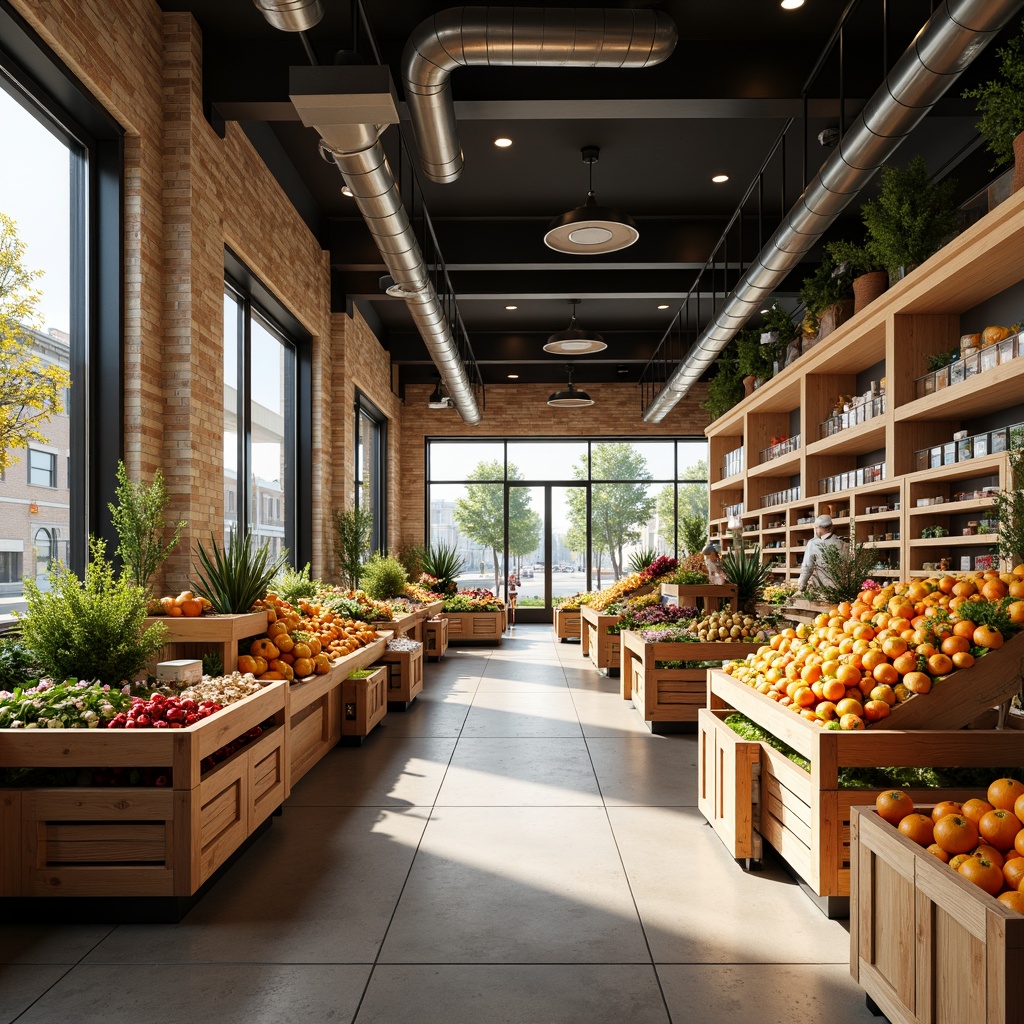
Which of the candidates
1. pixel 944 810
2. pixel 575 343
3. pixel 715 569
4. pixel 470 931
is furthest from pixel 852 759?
pixel 575 343

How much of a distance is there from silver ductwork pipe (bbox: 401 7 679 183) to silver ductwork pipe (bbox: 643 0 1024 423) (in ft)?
4.12

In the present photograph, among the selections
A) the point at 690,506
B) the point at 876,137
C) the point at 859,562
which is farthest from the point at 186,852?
the point at 690,506

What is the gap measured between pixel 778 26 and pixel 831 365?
13.0 feet

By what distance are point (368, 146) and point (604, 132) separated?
2.83 metres

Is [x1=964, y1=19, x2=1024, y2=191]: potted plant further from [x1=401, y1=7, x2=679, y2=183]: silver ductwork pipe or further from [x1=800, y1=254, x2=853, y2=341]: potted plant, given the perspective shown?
[x1=800, y1=254, x2=853, y2=341]: potted plant

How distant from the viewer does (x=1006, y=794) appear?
2467 mm

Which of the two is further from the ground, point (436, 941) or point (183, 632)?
point (183, 632)

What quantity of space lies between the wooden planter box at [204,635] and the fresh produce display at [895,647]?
8.97 feet

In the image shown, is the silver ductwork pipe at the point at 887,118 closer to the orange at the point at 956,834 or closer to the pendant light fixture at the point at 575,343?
the pendant light fixture at the point at 575,343

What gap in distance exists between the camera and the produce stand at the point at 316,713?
502 centimetres

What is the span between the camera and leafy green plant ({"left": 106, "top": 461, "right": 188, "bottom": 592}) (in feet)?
16.1

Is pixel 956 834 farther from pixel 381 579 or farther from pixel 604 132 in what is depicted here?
pixel 381 579

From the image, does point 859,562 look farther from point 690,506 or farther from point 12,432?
point 690,506

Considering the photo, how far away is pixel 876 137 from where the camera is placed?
512cm
